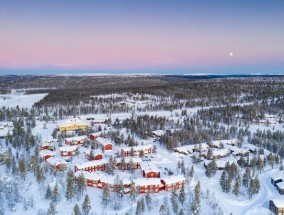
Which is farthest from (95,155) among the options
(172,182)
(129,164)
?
(172,182)

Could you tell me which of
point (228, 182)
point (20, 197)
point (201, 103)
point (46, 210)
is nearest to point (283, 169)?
point (228, 182)

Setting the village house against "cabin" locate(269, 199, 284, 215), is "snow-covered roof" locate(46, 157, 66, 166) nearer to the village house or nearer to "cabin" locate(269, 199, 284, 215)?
the village house

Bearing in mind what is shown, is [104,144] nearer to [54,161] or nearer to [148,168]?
[54,161]

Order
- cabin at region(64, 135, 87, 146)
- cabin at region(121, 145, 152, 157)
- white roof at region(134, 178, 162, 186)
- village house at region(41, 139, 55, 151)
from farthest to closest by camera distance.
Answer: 1. cabin at region(64, 135, 87, 146)
2. village house at region(41, 139, 55, 151)
3. cabin at region(121, 145, 152, 157)
4. white roof at region(134, 178, 162, 186)

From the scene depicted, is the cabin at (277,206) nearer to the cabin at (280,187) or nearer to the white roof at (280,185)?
the cabin at (280,187)

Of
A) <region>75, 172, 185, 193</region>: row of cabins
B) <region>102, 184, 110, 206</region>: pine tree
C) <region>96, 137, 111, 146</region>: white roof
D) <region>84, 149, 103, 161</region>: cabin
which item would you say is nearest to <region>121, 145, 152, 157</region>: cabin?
<region>84, 149, 103, 161</region>: cabin

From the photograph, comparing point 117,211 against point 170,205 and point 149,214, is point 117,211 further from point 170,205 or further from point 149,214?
point 170,205

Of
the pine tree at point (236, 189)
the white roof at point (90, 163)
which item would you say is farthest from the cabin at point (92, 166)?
the pine tree at point (236, 189)
